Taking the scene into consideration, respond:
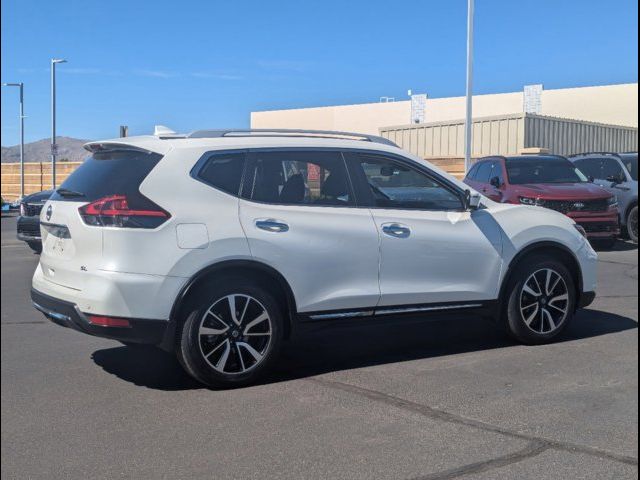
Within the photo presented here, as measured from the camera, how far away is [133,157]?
17.3 ft

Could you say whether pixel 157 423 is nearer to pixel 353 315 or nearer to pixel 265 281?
pixel 265 281

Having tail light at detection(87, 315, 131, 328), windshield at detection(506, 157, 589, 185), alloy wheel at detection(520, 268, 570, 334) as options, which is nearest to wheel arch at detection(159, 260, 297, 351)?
tail light at detection(87, 315, 131, 328)

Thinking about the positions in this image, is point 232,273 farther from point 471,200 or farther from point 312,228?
point 471,200

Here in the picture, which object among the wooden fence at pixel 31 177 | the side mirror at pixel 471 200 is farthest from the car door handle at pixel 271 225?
the wooden fence at pixel 31 177

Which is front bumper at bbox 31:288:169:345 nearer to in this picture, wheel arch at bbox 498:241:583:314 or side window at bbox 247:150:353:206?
side window at bbox 247:150:353:206

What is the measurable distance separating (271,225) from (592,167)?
1302cm

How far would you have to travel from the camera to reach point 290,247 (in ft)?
17.7

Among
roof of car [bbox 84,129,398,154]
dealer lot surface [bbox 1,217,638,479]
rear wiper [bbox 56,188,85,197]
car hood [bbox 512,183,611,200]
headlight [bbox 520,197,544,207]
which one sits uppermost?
roof of car [bbox 84,129,398,154]

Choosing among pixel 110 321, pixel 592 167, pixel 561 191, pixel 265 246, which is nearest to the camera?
pixel 110 321

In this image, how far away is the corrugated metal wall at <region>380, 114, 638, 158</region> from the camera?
2441 centimetres

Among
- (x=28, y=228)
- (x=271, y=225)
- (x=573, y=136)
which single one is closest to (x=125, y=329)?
(x=271, y=225)

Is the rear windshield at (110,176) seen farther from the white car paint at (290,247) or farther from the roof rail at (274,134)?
the roof rail at (274,134)

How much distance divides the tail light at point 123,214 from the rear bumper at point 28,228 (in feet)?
20.7

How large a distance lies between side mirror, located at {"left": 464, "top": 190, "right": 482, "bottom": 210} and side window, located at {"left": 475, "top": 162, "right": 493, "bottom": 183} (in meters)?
8.84
